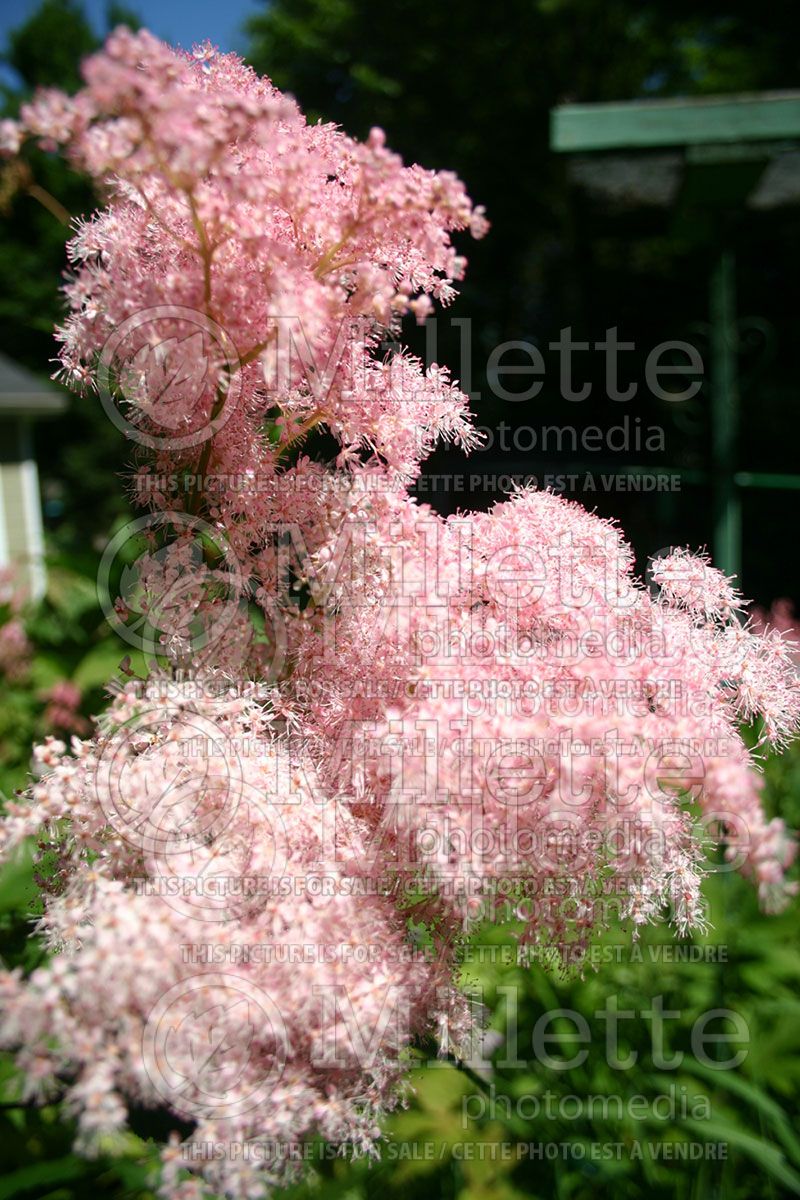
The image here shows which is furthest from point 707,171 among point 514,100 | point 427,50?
point 514,100

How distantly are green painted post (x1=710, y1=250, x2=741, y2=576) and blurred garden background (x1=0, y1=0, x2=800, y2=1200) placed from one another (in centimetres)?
2

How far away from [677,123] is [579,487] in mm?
1619

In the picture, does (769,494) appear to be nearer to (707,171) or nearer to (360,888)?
(707,171)

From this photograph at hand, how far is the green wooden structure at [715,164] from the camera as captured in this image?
6.58ft

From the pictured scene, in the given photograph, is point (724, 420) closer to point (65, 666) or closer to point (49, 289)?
point (65, 666)

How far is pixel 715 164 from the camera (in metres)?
2.07

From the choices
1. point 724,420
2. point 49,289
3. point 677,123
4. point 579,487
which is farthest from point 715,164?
point 49,289

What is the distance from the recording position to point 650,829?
1.81 feet

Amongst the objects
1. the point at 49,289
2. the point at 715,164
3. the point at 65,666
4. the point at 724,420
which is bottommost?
the point at 65,666

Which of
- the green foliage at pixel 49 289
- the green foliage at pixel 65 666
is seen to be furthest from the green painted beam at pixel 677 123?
the green foliage at pixel 49 289

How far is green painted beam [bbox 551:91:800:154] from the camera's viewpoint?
199cm

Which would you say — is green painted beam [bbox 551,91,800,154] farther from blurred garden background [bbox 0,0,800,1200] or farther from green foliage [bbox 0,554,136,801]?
green foliage [bbox 0,554,136,801]

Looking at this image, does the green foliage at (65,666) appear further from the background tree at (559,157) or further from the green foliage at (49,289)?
the green foliage at (49,289)

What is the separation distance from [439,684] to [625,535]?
26cm
